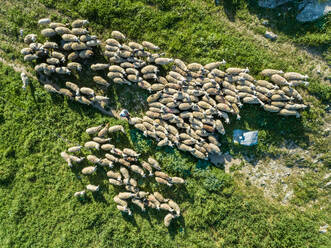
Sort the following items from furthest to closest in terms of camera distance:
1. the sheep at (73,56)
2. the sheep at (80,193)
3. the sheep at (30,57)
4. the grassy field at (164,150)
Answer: the sheep at (80,193), the sheep at (30,57), the sheep at (73,56), the grassy field at (164,150)

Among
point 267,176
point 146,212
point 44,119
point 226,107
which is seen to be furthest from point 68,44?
point 267,176

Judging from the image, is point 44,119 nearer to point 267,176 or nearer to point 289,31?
point 267,176

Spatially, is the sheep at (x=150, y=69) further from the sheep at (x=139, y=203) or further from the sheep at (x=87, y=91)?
the sheep at (x=139, y=203)

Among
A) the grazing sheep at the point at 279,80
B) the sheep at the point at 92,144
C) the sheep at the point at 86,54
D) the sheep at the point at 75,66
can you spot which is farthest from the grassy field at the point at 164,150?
the sheep at the point at 75,66

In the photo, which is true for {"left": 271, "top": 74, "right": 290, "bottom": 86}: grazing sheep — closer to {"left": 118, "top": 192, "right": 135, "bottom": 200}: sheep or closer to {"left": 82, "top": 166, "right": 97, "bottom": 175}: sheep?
{"left": 118, "top": 192, "right": 135, "bottom": 200}: sheep

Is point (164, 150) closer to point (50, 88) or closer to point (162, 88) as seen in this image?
point (162, 88)

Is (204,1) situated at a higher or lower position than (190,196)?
higher

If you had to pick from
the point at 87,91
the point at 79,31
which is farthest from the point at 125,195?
the point at 79,31

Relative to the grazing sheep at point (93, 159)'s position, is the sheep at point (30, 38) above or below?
above
